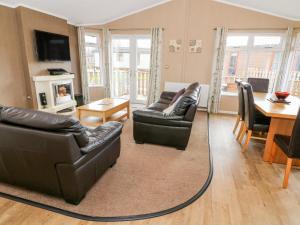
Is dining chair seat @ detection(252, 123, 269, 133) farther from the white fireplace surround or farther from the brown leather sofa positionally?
the white fireplace surround

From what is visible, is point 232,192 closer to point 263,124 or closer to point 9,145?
point 263,124

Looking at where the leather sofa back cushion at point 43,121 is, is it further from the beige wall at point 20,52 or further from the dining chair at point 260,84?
the dining chair at point 260,84

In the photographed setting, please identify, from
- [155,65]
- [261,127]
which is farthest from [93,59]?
[261,127]

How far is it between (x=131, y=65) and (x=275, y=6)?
12.7 feet

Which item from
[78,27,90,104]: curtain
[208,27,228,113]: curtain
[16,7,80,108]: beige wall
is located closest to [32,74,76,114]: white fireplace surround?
[16,7,80,108]: beige wall

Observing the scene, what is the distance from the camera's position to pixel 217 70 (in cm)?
495

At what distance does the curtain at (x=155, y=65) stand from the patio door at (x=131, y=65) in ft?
1.12

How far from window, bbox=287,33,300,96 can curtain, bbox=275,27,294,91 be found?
15 cm

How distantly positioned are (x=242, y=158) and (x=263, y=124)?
0.63 m

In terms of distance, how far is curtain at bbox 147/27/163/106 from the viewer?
5.18 meters

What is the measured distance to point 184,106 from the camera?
2.71m

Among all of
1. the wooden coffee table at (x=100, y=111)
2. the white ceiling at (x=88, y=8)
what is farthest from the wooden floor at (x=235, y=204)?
the white ceiling at (x=88, y=8)

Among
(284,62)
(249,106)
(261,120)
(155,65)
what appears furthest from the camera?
(155,65)

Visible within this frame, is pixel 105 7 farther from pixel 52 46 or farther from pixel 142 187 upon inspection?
pixel 142 187
